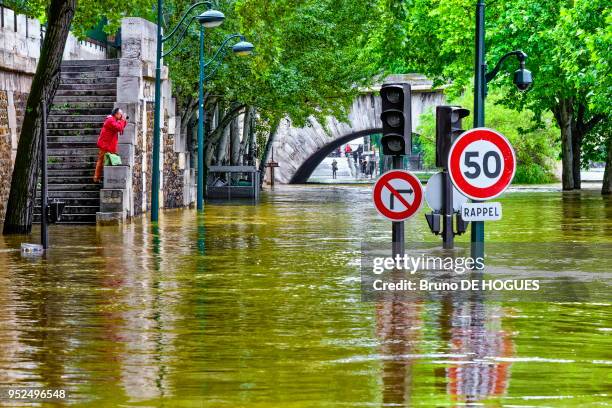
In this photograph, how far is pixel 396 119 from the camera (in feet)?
62.2

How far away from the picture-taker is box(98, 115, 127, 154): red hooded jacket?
34.6 meters

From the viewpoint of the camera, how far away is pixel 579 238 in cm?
2838

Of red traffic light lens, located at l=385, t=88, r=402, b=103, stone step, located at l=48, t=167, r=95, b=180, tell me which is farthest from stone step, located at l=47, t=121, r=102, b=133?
red traffic light lens, located at l=385, t=88, r=402, b=103

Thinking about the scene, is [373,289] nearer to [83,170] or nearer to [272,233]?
[272,233]

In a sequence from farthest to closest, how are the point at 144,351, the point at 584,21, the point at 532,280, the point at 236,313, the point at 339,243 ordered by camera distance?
the point at 584,21
the point at 339,243
the point at 532,280
the point at 236,313
the point at 144,351

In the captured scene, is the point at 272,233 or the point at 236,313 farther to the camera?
the point at 272,233

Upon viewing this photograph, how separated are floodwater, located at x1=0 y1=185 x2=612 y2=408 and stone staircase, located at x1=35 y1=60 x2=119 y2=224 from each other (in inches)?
420

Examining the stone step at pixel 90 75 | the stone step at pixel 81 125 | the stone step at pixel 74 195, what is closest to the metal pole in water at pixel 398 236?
the stone step at pixel 74 195

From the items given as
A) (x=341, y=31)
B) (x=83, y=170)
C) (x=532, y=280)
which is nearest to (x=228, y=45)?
(x=341, y=31)

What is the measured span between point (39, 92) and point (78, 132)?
9.92 m

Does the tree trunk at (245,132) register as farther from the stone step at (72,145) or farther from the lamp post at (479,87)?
the lamp post at (479,87)

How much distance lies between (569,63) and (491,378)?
3831cm

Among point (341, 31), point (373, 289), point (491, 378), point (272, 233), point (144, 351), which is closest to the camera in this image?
point (491, 378)

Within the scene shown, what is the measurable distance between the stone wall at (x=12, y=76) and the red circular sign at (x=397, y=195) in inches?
589
